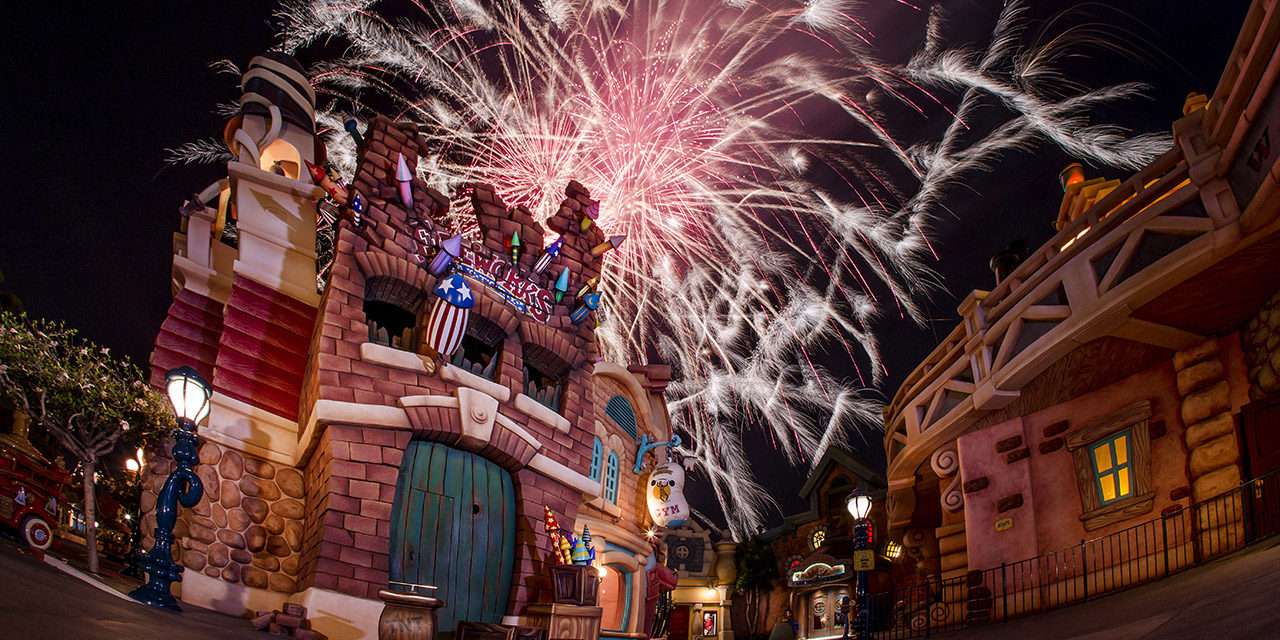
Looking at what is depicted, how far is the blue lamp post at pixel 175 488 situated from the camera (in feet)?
39.1

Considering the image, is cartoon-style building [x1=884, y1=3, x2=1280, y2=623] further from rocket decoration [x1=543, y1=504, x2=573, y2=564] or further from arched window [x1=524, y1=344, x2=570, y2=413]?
arched window [x1=524, y1=344, x2=570, y2=413]

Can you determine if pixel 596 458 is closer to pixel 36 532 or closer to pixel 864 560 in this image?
pixel 864 560

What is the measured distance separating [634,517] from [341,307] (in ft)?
35.4

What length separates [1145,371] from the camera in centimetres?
1531

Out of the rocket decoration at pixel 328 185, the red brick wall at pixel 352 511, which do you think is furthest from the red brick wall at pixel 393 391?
the rocket decoration at pixel 328 185

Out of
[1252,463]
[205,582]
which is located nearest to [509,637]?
[205,582]

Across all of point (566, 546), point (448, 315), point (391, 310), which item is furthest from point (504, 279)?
point (566, 546)

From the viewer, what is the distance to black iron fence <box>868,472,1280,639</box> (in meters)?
12.4

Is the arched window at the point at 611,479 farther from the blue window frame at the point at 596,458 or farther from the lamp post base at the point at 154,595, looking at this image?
the lamp post base at the point at 154,595

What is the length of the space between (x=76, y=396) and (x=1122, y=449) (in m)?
17.5

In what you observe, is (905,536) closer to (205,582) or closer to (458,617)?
(458,617)

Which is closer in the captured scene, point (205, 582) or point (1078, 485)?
point (205, 582)

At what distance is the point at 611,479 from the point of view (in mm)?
22406

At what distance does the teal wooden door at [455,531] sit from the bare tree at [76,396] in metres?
4.45
